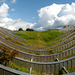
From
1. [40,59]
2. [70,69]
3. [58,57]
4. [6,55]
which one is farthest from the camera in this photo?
[40,59]

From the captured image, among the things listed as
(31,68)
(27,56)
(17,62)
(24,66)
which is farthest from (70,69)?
(27,56)

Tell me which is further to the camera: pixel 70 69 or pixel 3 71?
pixel 70 69

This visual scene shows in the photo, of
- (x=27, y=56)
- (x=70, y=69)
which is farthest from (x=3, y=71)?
(x=27, y=56)

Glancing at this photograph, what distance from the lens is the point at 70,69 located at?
10.3m

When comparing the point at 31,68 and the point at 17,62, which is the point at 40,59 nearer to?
the point at 31,68

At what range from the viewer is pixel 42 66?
11953 mm

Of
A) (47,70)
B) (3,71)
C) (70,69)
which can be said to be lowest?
(47,70)

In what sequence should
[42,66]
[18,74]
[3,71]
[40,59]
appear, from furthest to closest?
[40,59] → [42,66] → [3,71] → [18,74]

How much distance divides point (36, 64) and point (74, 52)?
7.67 m

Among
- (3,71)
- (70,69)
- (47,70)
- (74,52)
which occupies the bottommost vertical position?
(47,70)

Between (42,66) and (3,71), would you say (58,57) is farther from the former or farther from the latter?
(3,71)

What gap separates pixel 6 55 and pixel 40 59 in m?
9.71

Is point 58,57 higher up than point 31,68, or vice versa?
point 58,57

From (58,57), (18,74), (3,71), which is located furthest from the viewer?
(58,57)
